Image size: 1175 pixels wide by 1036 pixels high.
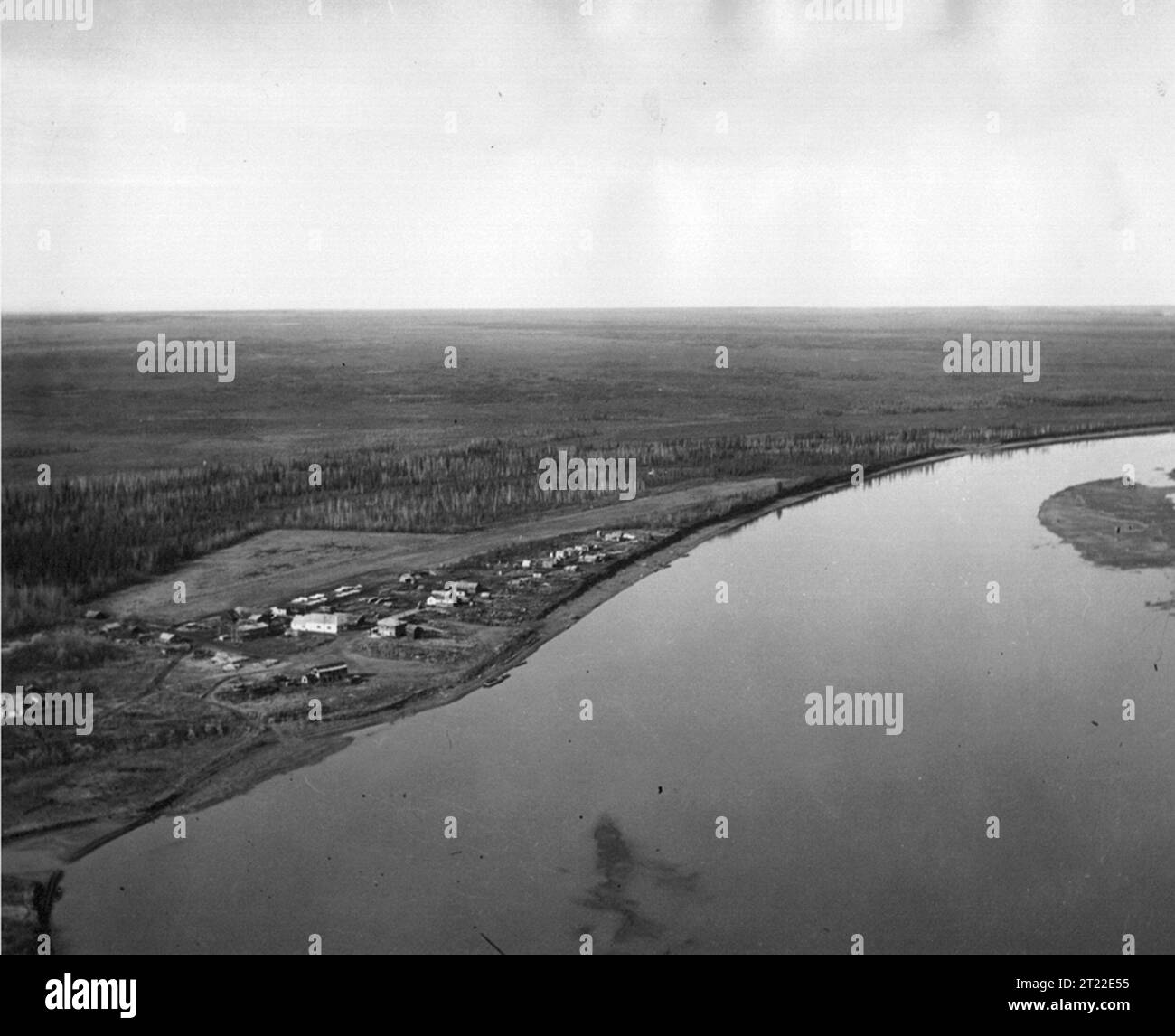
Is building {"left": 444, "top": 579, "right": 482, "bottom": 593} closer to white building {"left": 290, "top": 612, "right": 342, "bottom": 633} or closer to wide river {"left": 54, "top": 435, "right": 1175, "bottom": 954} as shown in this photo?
wide river {"left": 54, "top": 435, "right": 1175, "bottom": 954}

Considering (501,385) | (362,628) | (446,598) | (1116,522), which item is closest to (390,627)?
(362,628)

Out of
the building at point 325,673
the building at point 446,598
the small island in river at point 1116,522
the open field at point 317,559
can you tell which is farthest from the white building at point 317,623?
the small island in river at point 1116,522

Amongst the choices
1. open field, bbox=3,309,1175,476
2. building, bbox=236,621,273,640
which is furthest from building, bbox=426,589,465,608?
open field, bbox=3,309,1175,476

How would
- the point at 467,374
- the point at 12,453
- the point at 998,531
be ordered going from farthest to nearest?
1. the point at 467,374
2. the point at 998,531
3. the point at 12,453

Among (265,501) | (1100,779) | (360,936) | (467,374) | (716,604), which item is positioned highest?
(467,374)

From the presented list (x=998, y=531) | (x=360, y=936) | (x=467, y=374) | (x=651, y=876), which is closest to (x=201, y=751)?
(x=360, y=936)

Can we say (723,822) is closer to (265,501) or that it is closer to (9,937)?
(9,937)

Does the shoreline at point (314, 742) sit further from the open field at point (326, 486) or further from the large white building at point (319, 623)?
the large white building at point (319, 623)

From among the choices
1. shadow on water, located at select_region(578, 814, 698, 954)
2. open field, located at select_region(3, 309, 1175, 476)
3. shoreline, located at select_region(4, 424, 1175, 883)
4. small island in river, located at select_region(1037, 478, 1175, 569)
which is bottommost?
shadow on water, located at select_region(578, 814, 698, 954)
